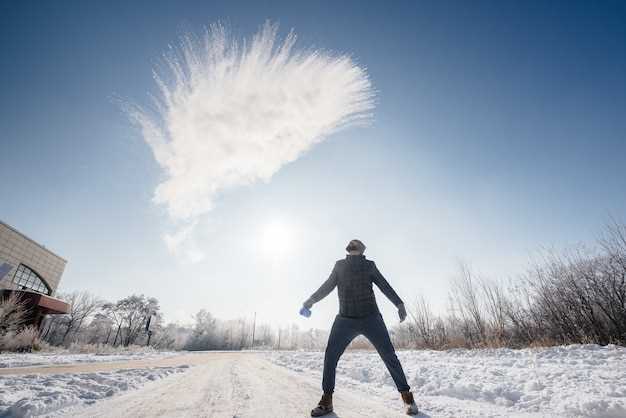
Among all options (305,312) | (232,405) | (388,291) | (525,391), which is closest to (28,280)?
(232,405)

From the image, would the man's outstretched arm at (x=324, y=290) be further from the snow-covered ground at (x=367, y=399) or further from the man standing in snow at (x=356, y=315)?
the snow-covered ground at (x=367, y=399)

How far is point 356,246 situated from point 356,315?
81 cm

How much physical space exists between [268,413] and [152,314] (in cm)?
5909

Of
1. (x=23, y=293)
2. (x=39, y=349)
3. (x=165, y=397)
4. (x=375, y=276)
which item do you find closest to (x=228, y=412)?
(x=165, y=397)

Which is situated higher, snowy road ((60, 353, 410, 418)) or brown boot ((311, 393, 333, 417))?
brown boot ((311, 393, 333, 417))

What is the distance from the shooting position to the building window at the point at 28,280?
27995mm

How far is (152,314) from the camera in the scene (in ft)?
166

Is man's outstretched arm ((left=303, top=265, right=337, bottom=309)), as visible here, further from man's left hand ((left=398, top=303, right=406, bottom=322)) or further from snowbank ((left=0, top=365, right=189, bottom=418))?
snowbank ((left=0, top=365, right=189, bottom=418))

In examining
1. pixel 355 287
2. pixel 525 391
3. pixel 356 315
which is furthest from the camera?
pixel 525 391

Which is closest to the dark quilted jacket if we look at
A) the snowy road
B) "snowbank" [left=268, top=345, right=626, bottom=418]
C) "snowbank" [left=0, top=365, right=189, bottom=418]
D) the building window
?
the snowy road

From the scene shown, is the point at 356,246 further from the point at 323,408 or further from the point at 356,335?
the point at 323,408

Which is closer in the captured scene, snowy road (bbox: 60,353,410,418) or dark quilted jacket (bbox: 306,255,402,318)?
snowy road (bbox: 60,353,410,418)

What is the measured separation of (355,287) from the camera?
3127mm

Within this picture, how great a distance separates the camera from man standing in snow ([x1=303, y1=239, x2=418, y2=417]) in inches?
109
